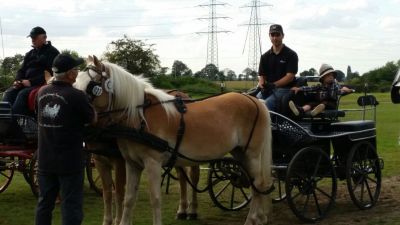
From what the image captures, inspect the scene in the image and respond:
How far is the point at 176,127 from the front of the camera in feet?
21.0

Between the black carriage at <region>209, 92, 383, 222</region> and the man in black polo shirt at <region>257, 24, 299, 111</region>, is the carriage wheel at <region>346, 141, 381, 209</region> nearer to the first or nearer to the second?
the black carriage at <region>209, 92, 383, 222</region>

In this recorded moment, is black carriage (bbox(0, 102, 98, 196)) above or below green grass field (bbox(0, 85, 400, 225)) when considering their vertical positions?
above

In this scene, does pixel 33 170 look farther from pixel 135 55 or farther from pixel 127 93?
pixel 135 55

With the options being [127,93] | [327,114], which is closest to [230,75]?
[327,114]

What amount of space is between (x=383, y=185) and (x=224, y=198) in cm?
283

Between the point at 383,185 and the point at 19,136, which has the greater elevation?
the point at 19,136

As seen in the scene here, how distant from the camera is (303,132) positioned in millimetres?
7555

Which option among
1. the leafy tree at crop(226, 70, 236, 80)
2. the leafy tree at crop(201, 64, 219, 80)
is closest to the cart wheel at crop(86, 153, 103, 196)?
the leafy tree at crop(226, 70, 236, 80)

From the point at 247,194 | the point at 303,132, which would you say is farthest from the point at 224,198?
the point at 303,132

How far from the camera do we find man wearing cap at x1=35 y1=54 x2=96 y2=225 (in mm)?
5242

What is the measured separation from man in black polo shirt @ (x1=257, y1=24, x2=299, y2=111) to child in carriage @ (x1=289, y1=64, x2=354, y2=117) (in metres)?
0.23

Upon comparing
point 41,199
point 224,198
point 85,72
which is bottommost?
point 224,198

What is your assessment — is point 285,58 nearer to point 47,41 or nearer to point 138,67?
point 47,41

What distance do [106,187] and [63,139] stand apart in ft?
6.45
